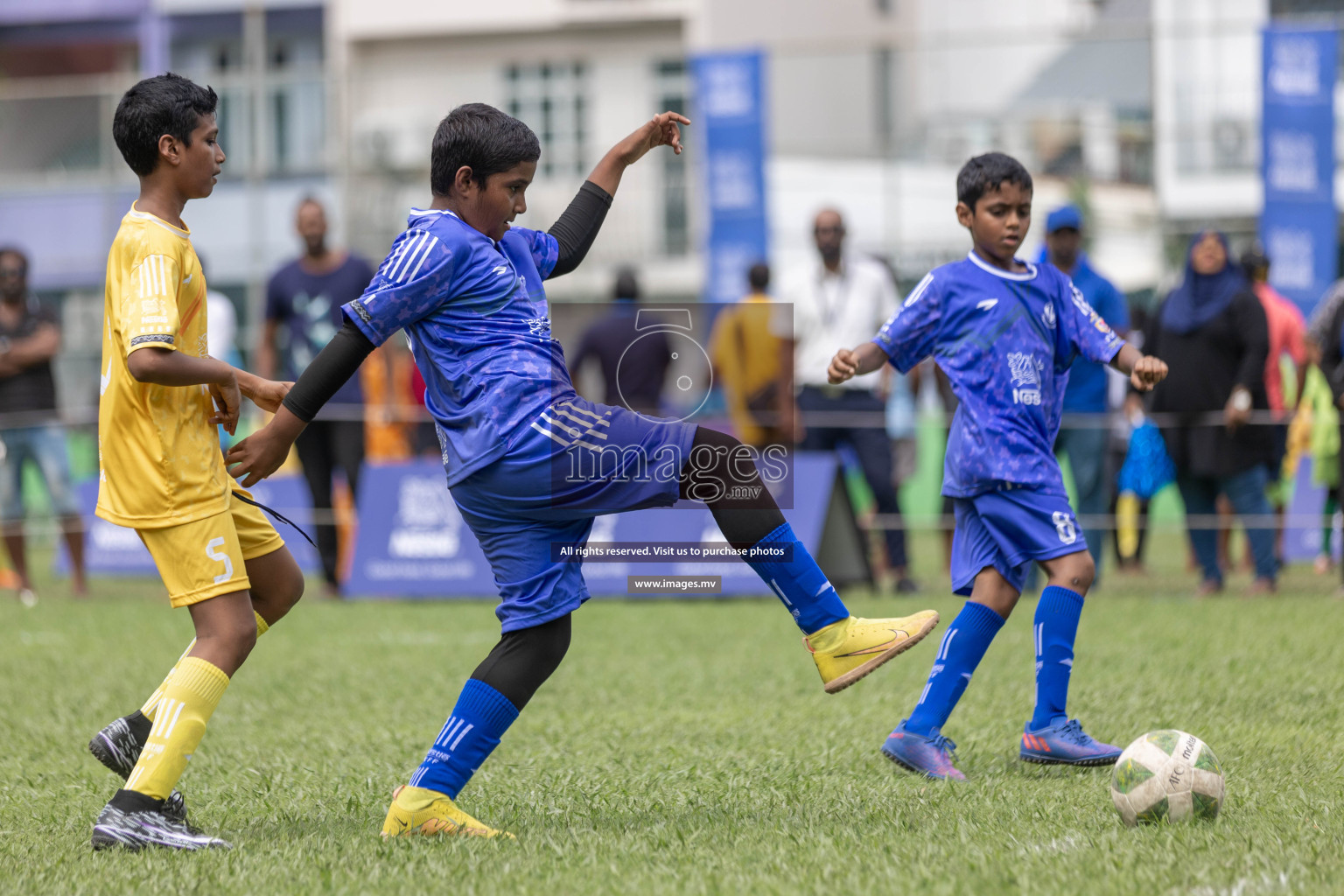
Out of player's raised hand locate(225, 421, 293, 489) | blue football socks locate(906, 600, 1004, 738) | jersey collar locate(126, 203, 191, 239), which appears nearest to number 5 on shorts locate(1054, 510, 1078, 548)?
blue football socks locate(906, 600, 1004, 738)

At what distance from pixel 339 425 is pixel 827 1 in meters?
22.9

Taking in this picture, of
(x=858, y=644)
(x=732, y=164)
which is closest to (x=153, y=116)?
(x=858, y=644)

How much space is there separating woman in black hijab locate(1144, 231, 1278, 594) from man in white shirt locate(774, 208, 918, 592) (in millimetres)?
1793

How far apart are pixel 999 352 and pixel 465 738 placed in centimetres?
210

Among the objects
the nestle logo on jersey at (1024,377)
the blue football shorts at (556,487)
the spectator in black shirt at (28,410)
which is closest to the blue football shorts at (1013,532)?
the nestle logo on jersey at (1024,377)

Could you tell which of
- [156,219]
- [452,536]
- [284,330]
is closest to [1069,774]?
[156,219]

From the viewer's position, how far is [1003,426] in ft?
16.1

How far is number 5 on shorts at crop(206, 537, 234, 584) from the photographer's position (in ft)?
13.1

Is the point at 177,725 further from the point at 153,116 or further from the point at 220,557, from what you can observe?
the point at 153,116

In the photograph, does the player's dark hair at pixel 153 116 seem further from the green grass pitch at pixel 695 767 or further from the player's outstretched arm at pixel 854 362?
the player's outstretched arm at pixel 854 362

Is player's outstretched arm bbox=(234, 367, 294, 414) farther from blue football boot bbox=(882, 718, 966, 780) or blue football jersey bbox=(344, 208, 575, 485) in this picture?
blue football boot bbox=(882, 718, 966, 780)

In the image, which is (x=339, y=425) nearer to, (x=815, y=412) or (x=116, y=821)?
(x=815, y=412)

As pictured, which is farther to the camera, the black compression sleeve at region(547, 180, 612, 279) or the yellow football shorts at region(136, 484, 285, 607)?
the black compression sleeve at region(547, 180, 612, 279)

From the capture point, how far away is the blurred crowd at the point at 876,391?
9891mm
